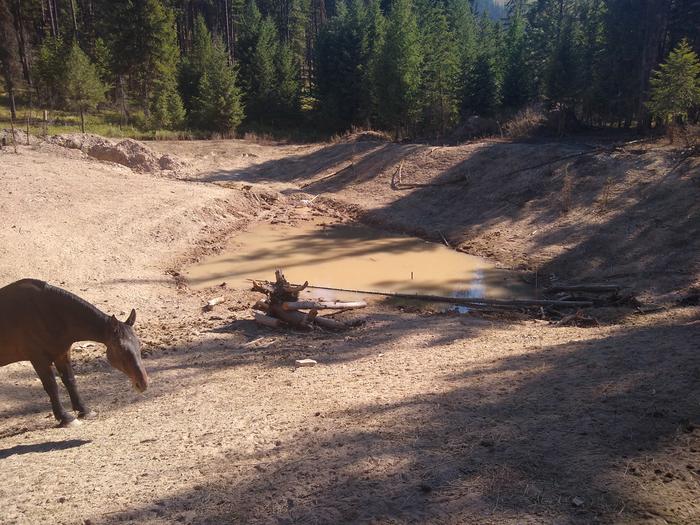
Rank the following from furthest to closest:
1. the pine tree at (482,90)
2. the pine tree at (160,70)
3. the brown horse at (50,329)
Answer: the pine tree at (160,70), the pine tree at (482,90), the brown horse at (50,329)

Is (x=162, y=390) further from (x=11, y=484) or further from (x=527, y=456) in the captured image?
(x=527, y=456)

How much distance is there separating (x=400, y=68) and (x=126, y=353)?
33509mm

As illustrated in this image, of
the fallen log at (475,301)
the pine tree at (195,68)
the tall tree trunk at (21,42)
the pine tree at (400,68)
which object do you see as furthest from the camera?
the pine tree at (195,68)

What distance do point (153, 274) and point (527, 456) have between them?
12.1m

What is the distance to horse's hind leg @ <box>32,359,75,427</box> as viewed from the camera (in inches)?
249

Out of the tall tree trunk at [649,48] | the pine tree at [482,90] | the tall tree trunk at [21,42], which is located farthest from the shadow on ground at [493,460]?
the tall tree trunk at [21,42]

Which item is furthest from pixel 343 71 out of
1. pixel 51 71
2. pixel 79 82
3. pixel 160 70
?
pixel 51 71

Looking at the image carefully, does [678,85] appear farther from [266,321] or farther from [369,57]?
[369,57]

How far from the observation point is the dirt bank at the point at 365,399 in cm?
409

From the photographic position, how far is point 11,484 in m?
4.82

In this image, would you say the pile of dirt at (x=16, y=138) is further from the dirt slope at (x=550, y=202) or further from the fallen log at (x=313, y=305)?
the fallen log at (x=313, y=305)

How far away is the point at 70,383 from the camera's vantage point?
666cm

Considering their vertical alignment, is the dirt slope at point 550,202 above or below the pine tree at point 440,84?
below

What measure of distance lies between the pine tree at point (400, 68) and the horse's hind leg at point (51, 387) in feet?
108
